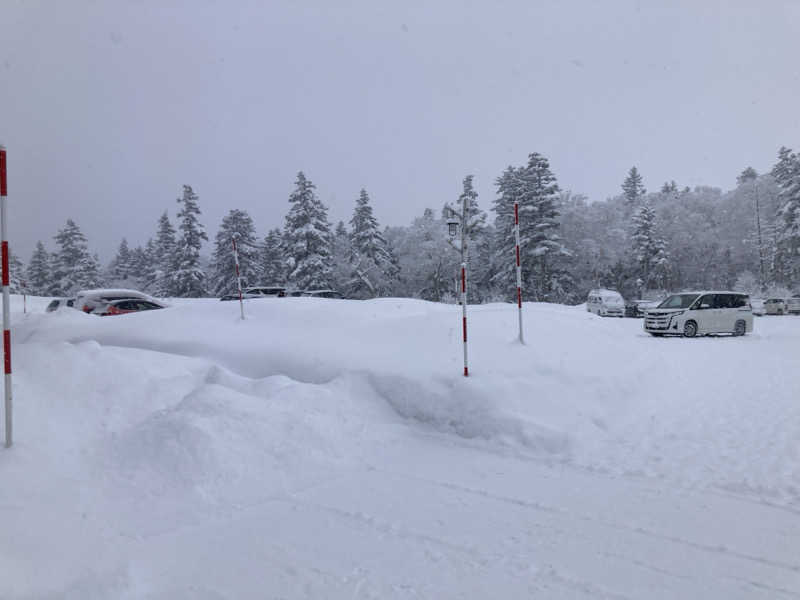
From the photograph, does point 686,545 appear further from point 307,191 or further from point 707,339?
point 307,191

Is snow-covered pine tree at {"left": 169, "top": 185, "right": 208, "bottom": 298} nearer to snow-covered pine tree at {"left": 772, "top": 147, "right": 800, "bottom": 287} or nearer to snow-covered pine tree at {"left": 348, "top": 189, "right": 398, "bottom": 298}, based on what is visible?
snow-covered pine tree at {"left": 348, "top": 189, "right": 398, "bottom": 298}

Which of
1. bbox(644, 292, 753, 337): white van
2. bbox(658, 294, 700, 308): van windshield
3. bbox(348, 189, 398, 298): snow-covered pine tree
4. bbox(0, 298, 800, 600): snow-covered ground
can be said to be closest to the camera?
bbox(0, 298, 800, 600): snow-covered ground

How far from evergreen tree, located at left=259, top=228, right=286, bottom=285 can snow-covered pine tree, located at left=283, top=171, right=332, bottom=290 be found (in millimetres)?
11126

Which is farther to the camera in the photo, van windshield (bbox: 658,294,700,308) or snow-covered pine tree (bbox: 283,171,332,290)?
snow-covered pine tree (bbox: 283,171,332,290)

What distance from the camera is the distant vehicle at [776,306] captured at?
1384 inches

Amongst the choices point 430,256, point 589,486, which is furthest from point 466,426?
point 430,256

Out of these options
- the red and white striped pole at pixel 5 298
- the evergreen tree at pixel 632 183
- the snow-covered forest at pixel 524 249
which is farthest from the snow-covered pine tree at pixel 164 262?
the evergreen tree at pixel 632 183

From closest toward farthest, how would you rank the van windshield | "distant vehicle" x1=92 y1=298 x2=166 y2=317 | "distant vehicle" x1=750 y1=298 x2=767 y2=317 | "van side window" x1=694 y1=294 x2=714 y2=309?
1. "distant vehicle" x1=92 y1=298 x2=166 y2=317
2. "van side window" x1=694 y1=294 x2=714 y2=309
3. the van windshield
4. "distant vehicle" x1=750 y1=298 x2=767 y2=317

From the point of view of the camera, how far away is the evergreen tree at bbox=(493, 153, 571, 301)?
138 ft

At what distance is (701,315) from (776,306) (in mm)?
22747

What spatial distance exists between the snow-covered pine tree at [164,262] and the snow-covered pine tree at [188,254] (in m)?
0.84

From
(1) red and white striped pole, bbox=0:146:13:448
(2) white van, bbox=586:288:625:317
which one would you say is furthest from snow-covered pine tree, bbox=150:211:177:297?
(1) red and white striped pole, bbox=0:146:13:448

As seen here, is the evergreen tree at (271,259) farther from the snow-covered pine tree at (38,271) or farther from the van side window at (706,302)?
the van side window at (706,302)

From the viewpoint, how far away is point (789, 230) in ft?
142
